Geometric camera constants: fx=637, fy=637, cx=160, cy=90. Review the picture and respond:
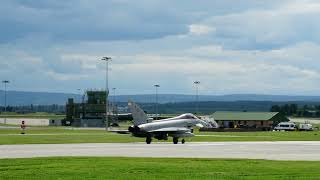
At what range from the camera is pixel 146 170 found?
2970cm

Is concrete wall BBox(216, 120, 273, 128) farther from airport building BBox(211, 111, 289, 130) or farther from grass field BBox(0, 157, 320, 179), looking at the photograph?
grass field BBox(0, 157, 320, 179)

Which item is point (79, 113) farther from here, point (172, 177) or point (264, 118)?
point (172, 177)

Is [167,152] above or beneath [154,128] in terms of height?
beneath

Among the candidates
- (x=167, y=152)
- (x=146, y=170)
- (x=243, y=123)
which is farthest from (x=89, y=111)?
(x=146, y=170)

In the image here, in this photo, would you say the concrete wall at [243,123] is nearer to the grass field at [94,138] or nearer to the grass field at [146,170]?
the grass field at [94,138]

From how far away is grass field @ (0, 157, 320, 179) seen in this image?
27125 mm

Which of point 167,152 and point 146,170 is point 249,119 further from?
point 146,170

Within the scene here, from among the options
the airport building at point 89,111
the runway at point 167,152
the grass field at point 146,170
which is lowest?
the grass field at point 146,170

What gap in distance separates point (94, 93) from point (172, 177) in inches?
5582

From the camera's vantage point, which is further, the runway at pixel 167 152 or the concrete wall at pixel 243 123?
the concrete wall at pixel 243 123

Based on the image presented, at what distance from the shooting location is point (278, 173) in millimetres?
29078

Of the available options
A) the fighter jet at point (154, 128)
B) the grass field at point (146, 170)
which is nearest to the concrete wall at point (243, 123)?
the fighter jet at point (154, 128)

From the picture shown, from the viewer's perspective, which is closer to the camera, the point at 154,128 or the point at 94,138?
the point at 154,128

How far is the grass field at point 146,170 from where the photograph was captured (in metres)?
27.1
